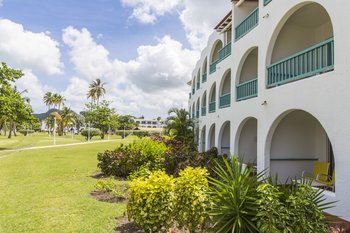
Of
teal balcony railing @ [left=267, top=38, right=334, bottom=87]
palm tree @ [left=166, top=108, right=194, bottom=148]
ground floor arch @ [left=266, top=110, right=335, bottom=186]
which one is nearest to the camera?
teal balcony railing @ [left=267, top=38, right=334, bottom=87]

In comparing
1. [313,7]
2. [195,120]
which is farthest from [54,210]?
[195,120]

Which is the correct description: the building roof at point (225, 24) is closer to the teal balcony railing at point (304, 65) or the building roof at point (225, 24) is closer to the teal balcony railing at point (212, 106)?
the teal balcony railing at point (212, 106)

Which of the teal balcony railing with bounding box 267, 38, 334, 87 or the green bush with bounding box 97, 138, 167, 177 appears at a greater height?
the teal balcony railing with bounding box 267, 38, 334, 87

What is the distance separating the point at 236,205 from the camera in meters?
5.28

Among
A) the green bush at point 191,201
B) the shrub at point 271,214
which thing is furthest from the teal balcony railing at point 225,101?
the shrub at point 271,214

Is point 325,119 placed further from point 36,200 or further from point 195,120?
point 195,120

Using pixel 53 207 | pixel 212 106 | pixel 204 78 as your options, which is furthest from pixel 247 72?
pixel 53 207

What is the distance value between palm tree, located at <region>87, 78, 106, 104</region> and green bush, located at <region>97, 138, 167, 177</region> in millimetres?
67744

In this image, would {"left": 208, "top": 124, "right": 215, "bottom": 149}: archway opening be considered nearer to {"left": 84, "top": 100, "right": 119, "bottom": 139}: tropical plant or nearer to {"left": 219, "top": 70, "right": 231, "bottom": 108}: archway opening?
{"left": 219, "top": 70, "right": 231, "bottom": 108}: archway opening

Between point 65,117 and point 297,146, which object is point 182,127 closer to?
point 297,146

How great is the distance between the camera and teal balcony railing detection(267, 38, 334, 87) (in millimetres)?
7777

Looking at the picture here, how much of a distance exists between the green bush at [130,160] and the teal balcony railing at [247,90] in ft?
16.2

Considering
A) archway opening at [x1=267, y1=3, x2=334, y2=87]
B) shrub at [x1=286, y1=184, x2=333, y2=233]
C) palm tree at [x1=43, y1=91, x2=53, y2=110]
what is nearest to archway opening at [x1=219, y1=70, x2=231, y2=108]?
archway opening at [x1=267, y1=3, x2=334, y2=87]

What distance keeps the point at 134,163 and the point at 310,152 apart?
8031 mm
